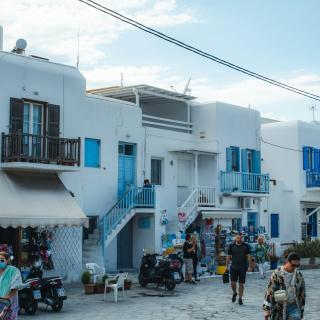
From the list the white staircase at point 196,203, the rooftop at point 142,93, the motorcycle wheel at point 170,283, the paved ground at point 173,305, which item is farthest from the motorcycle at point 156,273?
the rooftop at point 142,93

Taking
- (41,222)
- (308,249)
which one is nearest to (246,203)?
(308,249)

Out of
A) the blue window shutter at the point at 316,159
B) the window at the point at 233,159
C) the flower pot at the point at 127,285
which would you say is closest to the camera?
the flower pot at the point at 127,285

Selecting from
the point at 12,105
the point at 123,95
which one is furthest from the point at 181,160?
the point at 12,105

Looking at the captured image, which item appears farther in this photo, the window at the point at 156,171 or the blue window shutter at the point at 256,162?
the blue window shutter at the point at 256,162

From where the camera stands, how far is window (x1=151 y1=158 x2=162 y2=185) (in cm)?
2770

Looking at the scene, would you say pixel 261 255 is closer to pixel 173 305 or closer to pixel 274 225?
pixel 173 305

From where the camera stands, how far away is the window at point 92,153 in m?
24.5

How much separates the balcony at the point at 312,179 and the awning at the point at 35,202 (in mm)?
18499

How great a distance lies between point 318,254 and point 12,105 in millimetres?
17513

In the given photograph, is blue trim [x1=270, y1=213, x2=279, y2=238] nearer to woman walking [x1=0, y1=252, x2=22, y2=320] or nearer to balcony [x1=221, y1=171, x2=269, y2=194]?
balcony [x1=221, y1=171, x2=269, y2=194]

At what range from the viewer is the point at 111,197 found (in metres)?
25.4

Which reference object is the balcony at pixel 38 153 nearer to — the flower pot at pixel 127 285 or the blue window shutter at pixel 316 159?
the flower pot at pixel 127 285

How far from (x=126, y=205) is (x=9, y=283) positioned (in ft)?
51.7

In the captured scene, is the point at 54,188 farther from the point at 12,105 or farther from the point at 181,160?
the point at 181,160
